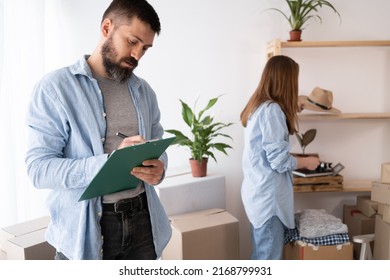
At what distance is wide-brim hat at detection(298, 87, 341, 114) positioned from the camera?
6.86ft

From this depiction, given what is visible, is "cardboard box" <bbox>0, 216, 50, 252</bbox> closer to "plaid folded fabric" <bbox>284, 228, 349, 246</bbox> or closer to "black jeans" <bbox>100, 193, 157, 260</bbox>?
"black jeans" <bbox>100, 193, 157, 260</bbox>

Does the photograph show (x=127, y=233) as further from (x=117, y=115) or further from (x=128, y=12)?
(x=128, y=12)

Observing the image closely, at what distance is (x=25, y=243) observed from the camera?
4.82 feet

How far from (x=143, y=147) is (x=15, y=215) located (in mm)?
1095

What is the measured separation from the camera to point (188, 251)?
1809mm

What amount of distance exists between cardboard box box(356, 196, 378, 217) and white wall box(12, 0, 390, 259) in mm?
140

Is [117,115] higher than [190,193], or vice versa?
[117,115]

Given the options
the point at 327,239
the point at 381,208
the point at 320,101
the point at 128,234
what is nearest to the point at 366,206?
the point at 381,208

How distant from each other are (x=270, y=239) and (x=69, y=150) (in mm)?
1073

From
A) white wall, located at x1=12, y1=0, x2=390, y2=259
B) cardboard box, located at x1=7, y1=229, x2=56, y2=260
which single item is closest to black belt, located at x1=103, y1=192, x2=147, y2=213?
cardboard box, located at x1=7, y1=229, x2=56, y2=260

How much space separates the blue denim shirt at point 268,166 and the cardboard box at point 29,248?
34.7 inches

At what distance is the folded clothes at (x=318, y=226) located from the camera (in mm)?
1812

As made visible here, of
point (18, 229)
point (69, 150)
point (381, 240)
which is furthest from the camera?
point (381, 240)

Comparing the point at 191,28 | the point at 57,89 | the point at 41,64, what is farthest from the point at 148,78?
the point at 57,89
